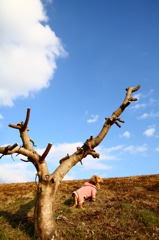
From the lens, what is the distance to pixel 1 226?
9.98 m

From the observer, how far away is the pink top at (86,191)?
11914 mm

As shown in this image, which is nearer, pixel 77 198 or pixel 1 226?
pixel 1 226

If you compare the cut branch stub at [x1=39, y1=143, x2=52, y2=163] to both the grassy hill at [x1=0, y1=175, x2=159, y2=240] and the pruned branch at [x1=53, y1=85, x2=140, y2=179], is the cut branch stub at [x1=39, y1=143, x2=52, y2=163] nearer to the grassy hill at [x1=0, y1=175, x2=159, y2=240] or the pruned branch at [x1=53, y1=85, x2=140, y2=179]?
the pruned branch at [x1=53, y1=85, x2=140, y2=179]

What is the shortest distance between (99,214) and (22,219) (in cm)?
359

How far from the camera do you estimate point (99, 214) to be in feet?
35.9

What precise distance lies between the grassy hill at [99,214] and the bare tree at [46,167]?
0.65 m

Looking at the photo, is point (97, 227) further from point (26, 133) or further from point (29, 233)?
point (26, 133)

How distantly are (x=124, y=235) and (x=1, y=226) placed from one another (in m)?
5.19

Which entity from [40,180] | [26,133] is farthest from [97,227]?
[26,133]

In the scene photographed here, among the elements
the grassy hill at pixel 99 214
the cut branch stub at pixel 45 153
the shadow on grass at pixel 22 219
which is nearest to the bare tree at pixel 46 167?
the cut branch stub at pixel 45 153

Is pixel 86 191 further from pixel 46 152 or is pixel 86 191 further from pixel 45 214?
pixel 46 152

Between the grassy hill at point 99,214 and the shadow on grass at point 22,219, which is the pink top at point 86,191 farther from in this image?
the shadow on grass at point 22,219

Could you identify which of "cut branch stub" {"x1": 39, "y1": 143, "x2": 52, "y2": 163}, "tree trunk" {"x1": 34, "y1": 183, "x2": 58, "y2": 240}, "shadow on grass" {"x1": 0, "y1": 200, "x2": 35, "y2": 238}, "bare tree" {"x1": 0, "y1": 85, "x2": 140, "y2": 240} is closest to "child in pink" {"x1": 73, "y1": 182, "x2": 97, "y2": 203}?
"bare tree" {"x1": 0, "y1": 85, "x2": 140, "y2": 240}

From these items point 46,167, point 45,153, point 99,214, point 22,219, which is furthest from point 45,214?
point 99,214
